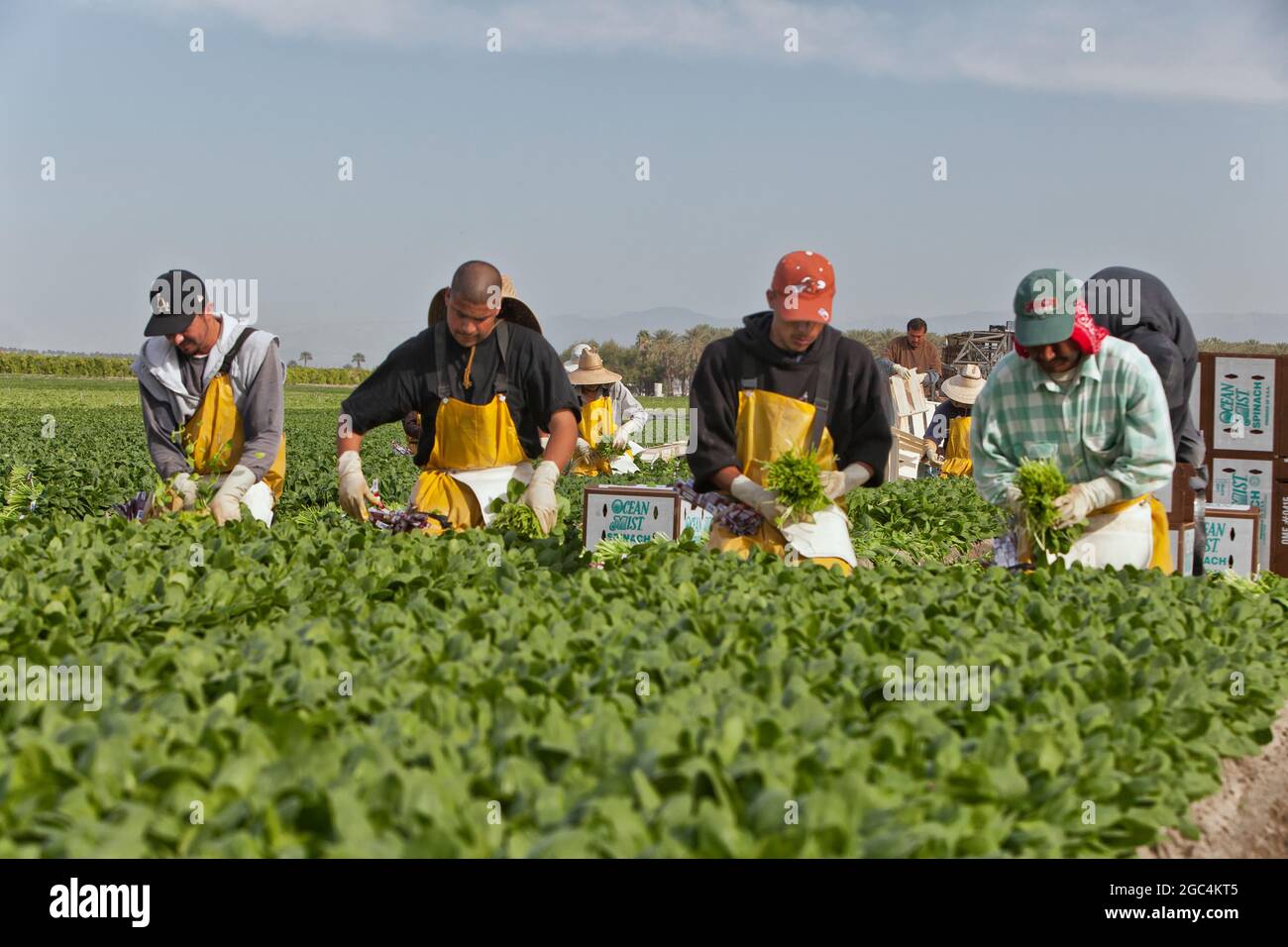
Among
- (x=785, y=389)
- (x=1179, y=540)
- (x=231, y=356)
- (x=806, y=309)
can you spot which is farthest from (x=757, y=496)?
(x=231, y=356)

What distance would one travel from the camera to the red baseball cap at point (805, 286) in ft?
20.1

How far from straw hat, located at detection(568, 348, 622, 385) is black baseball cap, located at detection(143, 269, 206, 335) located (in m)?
10.2

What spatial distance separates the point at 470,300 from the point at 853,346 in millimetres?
1863

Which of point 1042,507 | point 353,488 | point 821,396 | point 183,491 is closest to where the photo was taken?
point 1042,507

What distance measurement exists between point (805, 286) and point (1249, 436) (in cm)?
528

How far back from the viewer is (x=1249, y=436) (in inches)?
392

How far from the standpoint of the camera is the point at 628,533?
8461 millimetres

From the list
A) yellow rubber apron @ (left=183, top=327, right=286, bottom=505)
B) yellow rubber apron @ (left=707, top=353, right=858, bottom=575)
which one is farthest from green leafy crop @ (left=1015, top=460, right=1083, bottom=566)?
yellow rubber apron @ (left=183, top=327, right=286, bottom=505)

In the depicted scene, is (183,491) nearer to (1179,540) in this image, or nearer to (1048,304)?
(1048,304)

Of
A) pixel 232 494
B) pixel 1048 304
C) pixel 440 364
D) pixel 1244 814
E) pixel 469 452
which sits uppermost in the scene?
pixel 1048 304

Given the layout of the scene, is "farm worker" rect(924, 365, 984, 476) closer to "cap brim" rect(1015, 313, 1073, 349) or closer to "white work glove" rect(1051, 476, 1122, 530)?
"white work glove" rect(1051, 476, 1122, 530)

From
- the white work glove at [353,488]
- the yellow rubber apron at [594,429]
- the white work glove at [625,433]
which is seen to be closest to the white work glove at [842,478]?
the white work glove at [353,488]
